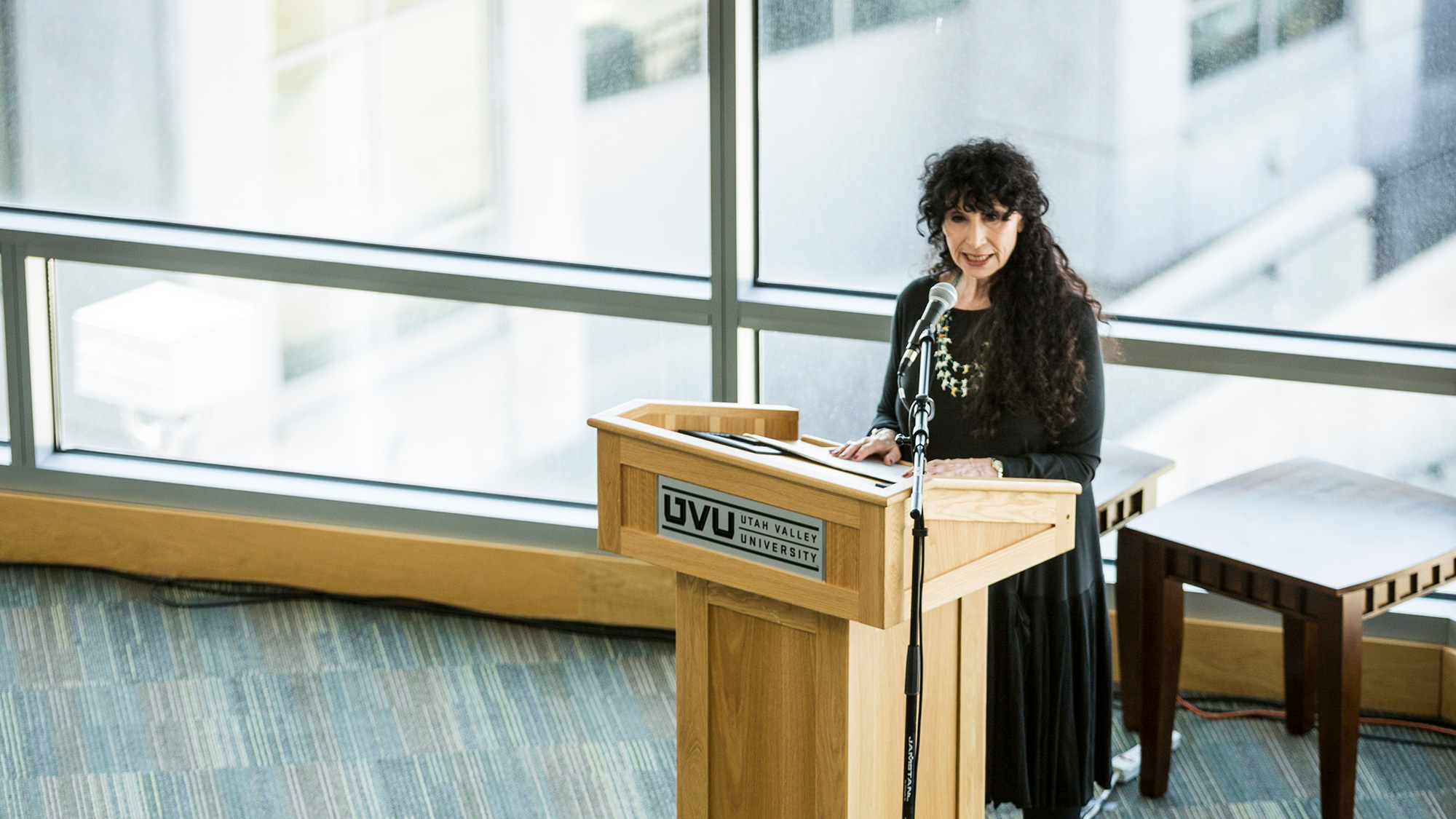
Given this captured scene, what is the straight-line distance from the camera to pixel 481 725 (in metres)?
3.59

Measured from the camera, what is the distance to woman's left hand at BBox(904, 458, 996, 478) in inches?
91.6

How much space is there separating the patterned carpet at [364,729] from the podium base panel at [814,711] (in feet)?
3.39

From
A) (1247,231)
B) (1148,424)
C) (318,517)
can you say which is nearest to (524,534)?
(318,517)

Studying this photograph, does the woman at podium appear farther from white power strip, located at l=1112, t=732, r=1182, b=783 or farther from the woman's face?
white power strip, located at l=1112, t=732, r=1182, b=783

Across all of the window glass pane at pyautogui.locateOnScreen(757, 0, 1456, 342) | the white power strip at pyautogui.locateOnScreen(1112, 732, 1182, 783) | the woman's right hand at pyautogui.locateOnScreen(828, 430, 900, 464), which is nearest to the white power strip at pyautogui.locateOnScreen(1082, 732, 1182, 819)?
the white power strip at pyautogui.locateOnScreen(1112, 732, 1182, 783)

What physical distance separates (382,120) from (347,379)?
0.71m

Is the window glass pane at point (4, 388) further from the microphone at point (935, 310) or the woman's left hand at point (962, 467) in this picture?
the microphone at point (935, 310)

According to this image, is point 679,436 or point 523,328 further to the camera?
point 523,328

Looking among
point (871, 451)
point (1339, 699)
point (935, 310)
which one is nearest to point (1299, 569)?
point (1339, 699)

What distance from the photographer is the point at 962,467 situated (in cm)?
238

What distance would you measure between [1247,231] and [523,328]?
1.80 metres

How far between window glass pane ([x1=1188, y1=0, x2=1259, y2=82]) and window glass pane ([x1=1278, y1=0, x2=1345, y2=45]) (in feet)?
0.17

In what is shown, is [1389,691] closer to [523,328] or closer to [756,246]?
[756,246]

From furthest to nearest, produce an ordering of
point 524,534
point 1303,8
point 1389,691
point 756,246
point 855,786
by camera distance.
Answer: point 524,534, point 756,246, point 1389,691, point 1303,8, point 855,786
